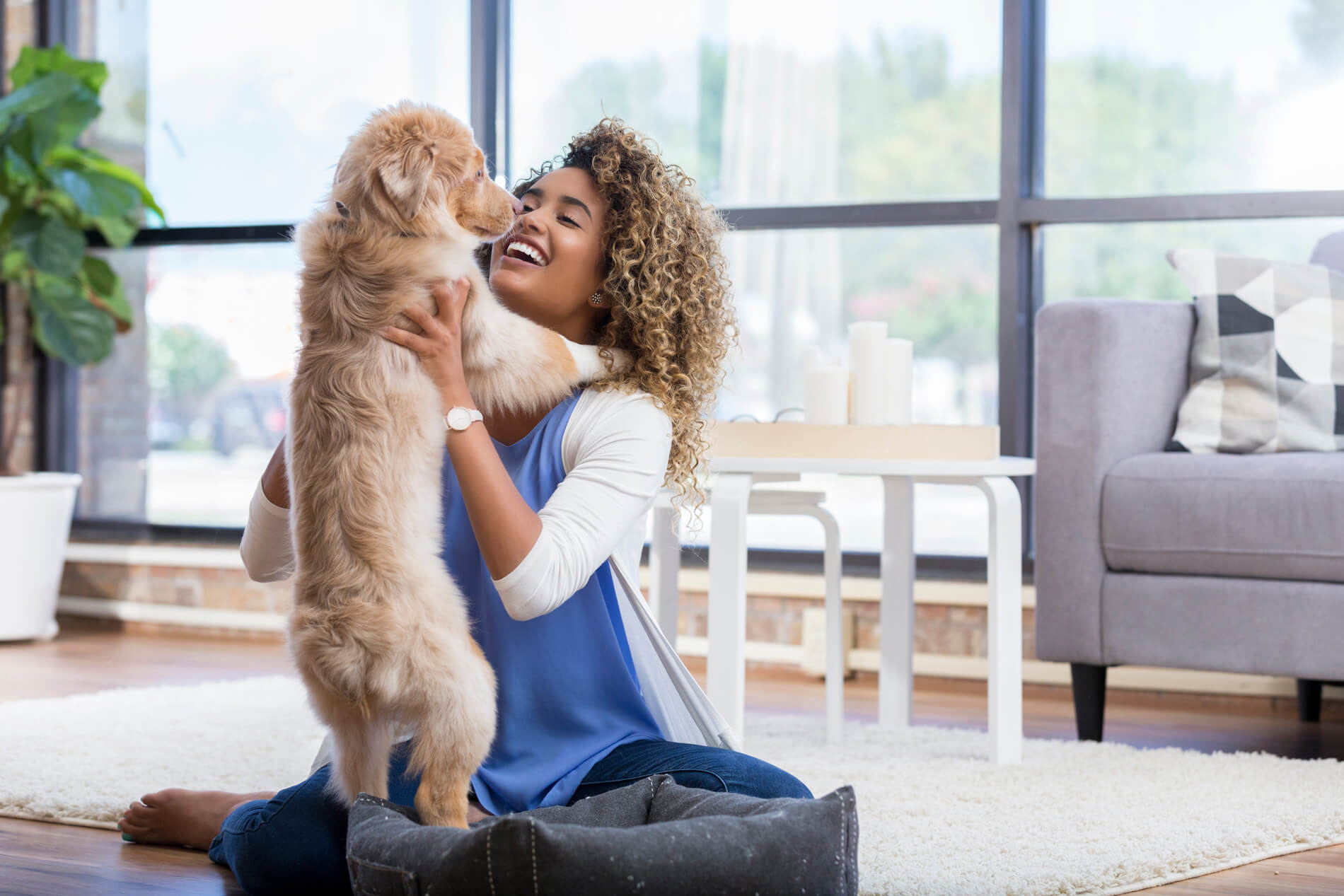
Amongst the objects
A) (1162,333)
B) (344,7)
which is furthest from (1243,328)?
(344,7)

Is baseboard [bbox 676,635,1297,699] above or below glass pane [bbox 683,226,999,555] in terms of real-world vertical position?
below

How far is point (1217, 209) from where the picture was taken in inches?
135

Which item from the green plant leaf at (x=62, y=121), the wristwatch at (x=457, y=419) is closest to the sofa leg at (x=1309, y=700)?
the wristwatch at (x=457, y=419)

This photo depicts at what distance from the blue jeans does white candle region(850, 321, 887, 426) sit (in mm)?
1135

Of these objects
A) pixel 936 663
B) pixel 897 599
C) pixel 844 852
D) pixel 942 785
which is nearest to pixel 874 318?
pixel 936 663

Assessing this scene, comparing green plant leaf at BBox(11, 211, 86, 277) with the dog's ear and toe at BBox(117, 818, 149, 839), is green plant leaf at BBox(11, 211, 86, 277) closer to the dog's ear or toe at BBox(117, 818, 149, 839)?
toe at BBox(117, 818, 149, 839)

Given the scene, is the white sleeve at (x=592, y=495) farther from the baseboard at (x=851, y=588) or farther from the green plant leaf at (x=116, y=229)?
the green plant leaf at (x=116, y=229)

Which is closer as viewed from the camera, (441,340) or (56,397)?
(441,340)

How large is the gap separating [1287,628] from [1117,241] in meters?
1.49

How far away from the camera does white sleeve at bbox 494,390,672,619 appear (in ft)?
4.66

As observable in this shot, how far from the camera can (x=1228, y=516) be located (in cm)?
249

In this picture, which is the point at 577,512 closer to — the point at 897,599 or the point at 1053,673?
the point at 897,599

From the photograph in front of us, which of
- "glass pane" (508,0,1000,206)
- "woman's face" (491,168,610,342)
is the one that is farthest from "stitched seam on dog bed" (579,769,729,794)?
"glass pane" (508,0,1000,206)

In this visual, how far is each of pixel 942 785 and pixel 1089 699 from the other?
1.93 feet
